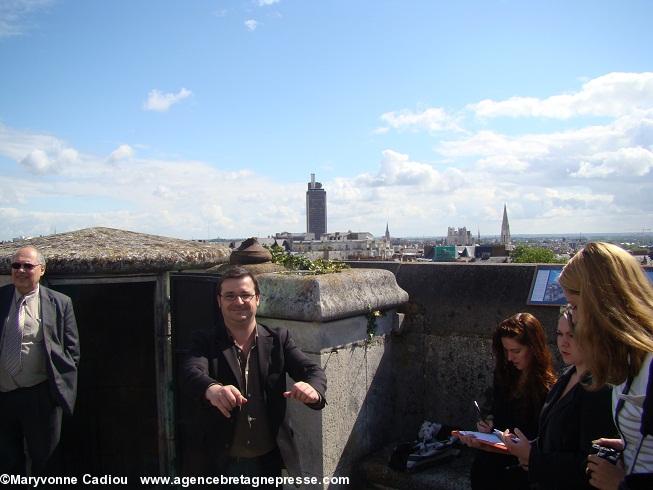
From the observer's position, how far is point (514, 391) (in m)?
2.43

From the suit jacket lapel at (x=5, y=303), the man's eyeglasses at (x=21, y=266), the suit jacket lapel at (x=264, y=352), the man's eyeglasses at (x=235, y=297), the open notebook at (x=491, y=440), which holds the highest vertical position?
the man's eyeglasses at (x=21, y=266)

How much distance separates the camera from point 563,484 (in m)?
1.73

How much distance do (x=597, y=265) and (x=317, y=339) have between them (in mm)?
1429

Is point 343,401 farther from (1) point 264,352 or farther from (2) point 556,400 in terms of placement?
(2) point 556,400

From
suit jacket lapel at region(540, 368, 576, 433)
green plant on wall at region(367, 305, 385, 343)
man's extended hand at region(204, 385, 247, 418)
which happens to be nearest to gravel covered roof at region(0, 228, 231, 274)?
green plant on wall at region(367, 305, 385, 343)

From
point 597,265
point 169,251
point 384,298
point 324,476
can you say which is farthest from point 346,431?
point 597,265

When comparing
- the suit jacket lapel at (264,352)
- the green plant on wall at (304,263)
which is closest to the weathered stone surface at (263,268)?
the green plant on wall at (304,263)

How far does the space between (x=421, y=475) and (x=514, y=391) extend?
78cm

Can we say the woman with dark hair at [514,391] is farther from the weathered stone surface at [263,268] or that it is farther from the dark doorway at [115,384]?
the dark doorway at [115,384]

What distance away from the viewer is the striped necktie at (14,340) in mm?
2725

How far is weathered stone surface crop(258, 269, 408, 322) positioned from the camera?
2.70 metres

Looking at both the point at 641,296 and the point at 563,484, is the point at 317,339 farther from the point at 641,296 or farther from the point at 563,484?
the point at 641,296

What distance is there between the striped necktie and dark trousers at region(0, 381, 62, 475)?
133mm

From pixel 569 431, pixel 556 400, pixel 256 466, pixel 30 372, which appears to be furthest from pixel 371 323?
pixel 30 372
